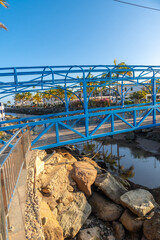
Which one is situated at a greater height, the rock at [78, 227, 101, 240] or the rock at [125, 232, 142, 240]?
the rock at [78, 227, 101, 240]

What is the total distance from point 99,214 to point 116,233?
28.4 inches

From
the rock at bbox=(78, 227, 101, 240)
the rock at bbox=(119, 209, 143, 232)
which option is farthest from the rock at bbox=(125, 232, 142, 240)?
the rock at bbox=(78, 227, 101, 240)

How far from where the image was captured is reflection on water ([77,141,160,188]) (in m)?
7.80

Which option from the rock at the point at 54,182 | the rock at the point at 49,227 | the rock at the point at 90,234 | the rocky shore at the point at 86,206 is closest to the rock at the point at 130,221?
the rocky shore at the point at 86,206

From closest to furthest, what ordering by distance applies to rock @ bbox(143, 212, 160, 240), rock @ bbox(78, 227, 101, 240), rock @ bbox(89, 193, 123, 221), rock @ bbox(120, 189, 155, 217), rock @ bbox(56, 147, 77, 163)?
rock @ bbox(143, 212, 160, 240), rock @ bbox(78, 227, 101, 240), rock @ bbox(120, 189, 155, 217), rock @ bbox(89, 193, 123, 221), rock @ bbox(56, 147, 77, 163)

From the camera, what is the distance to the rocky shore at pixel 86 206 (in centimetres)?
422

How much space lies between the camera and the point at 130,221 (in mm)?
4727

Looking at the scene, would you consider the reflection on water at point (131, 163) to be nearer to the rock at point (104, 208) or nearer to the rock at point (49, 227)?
the rock at point (104, 208)

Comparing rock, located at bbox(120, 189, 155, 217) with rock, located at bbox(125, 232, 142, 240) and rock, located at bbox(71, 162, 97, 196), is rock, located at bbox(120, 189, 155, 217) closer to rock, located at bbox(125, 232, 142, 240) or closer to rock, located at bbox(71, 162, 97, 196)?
rock, located at bbox(125, 232, 142, 240)

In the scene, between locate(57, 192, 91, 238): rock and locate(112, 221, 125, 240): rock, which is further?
locate(112, 221, 125, 240): rock

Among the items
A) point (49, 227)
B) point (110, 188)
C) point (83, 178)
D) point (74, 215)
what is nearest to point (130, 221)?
point (110, 188)

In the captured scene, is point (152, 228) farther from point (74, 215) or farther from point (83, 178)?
point (83, 178)

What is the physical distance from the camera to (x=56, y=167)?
5.59m

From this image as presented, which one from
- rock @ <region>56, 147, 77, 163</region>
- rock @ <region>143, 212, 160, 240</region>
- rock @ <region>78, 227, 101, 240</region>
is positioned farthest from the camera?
rock @ <region>56, 147, 77, 163</region>
